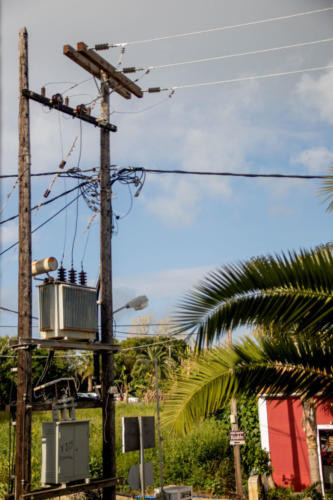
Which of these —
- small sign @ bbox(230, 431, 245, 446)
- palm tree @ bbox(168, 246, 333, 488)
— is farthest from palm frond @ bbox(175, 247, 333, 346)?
small sign @ bbox(230, 431, 245, 446)

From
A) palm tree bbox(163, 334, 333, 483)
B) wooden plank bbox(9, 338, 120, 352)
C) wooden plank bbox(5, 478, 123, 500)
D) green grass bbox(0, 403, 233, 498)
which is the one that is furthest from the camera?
green grass bbox(0, 403, 233, 498)

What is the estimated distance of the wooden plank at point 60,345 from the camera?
378 inches

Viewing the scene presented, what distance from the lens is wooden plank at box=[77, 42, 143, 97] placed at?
11.8 metres

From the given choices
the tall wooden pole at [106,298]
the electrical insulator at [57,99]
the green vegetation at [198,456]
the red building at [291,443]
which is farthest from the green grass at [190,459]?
the electrical insulator at [57,99]

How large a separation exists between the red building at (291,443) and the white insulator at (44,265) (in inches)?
456

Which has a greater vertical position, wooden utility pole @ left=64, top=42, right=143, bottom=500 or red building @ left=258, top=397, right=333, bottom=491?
wooden utility pole @ left=64, top=42, right=143, bottom=500

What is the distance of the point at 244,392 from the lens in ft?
19.8

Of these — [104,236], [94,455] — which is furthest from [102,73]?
[94,455]

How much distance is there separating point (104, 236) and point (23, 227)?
185 cm

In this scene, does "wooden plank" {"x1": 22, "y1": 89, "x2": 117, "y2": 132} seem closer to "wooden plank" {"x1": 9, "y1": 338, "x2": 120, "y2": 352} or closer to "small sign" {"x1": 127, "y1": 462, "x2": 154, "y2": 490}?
"wooden plank" {"x1": 9, "y1": 338, "x2": 120, "y2": 352}

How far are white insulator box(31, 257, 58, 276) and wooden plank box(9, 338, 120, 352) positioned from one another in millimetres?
1318

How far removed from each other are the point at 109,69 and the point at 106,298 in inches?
207

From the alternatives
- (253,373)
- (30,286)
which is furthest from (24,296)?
(253,373)

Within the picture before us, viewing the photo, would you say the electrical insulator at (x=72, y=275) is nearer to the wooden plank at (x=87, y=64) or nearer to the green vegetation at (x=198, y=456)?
the wooden plank at (x=87, y=64)
